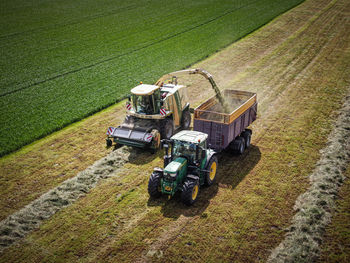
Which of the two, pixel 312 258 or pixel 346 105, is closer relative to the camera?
pixel 312 258

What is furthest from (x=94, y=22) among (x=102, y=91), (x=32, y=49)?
(x=102, y=91)

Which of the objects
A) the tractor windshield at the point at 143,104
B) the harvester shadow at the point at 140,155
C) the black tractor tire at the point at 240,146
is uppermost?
the tractor windshield at the point at 143,104

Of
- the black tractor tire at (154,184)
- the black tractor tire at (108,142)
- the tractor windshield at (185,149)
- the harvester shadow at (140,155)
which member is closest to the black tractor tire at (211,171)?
the tractor windshield at (185,149)

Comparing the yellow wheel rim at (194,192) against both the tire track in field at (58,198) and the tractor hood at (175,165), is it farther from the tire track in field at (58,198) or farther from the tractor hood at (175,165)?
the tire track in field at (58,198)

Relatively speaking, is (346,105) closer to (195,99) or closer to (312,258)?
(195,99)

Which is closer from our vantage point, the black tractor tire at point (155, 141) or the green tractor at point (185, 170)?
the green tractor at point (185, 170)

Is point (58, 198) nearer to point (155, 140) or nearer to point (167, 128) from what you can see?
point (155, 140)

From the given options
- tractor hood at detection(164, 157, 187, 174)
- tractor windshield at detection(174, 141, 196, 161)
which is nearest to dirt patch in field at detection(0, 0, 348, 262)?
tractor hood at detection(164, 157, 187, 174)
